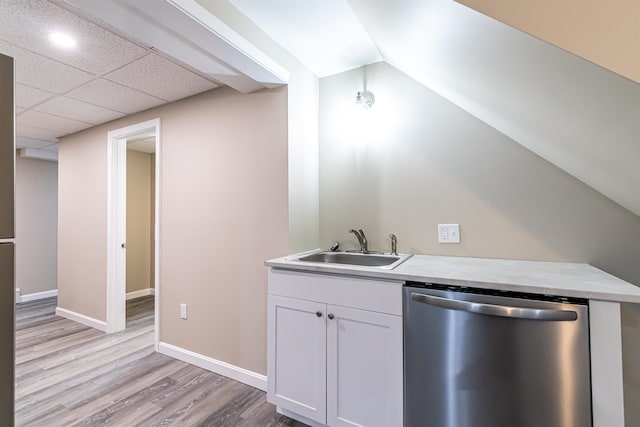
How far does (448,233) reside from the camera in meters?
1.87

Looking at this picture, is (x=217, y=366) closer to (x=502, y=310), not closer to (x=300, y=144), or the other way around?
(x=300, y=144)

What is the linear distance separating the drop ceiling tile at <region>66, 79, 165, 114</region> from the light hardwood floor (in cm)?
227

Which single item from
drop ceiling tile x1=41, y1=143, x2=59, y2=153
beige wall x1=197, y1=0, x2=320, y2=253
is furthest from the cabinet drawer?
drop ceiling tile x1=41, y1=143, x2=59, y2=153

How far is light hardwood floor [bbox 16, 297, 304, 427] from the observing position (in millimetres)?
1753

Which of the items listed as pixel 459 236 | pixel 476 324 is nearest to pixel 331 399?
pixel 476 324

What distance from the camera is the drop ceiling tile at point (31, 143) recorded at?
145 inches

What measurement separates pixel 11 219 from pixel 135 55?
1.50 meters

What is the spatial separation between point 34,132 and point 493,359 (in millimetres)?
4948

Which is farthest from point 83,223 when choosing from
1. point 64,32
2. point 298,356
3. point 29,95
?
point 298,356

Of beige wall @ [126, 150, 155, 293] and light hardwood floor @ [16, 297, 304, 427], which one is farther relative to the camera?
beige wall @ [126, 150, 155, 293]

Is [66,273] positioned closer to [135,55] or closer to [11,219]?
[135,55]

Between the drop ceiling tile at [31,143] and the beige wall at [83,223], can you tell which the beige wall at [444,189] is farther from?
the drop ceiling tile at [31,143]

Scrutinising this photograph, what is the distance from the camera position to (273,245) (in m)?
2.02

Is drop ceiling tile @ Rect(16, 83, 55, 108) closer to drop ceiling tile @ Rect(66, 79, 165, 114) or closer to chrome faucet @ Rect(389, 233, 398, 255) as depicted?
drop ceiling tile @ Rect(66, 79, 165, 114)
